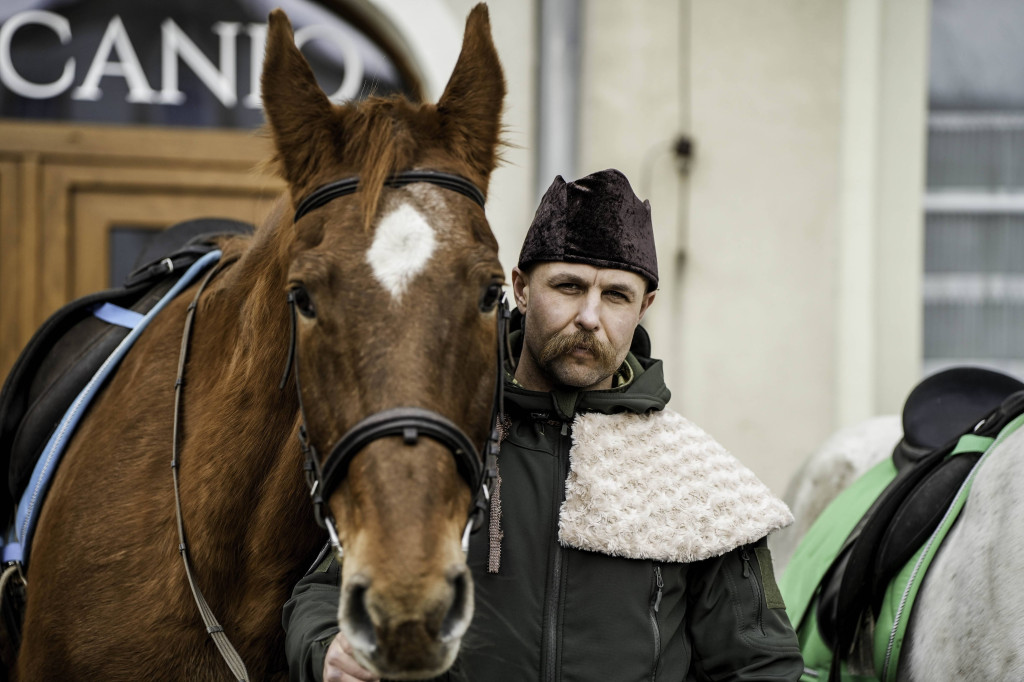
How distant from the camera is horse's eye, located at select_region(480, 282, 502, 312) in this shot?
1535mm

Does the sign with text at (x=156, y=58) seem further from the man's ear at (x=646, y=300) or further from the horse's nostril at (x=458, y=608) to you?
the horse's nostril at (x=458, y=608)

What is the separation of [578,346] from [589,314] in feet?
0.19

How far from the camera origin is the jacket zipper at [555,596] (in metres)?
1.64

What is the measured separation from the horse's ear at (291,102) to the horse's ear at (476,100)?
0.21 meters

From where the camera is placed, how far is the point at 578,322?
1750 millimetres

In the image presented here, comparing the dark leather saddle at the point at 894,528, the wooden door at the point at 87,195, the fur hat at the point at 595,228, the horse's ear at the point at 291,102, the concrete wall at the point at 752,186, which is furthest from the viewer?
the concrete wall at the point at 752,186

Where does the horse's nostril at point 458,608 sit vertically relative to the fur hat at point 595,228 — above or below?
below

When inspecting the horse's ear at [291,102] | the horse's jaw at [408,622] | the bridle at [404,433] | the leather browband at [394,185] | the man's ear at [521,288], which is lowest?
the horse's jaw at [408,622]

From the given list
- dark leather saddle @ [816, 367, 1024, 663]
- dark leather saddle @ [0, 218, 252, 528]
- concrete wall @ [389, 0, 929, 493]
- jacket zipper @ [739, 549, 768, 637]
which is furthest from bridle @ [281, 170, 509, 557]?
concrete wall @ [389, 0, 929, 493]

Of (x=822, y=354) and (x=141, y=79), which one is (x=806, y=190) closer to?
(x=822, y=354)

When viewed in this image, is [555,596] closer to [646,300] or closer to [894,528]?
[646,300]

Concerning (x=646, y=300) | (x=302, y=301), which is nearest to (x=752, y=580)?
(x=646, y=300)

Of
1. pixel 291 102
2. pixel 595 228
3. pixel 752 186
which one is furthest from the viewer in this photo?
pixel 752 186

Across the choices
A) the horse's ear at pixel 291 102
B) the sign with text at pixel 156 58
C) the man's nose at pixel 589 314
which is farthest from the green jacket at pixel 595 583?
the sign with text at pixel 156 58
